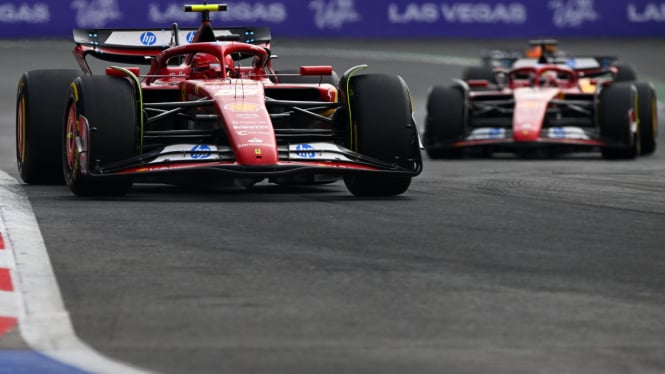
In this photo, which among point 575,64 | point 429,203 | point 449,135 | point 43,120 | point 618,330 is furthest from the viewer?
point 575,64

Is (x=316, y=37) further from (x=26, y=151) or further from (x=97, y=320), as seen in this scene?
(x=97, y=320)

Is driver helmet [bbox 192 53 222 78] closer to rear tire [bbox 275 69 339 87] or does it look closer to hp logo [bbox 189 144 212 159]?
rear tire [bbox 275 69 339 87]

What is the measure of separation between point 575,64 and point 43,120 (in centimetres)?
1277

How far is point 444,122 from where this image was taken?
57.5ft

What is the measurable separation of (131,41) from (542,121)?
5454mm

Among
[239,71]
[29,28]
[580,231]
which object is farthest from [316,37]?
[580,231]

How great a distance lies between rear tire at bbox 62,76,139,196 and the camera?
1052cm

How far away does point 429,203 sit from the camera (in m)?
10.6

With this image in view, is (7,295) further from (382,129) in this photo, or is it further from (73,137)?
(382,129)

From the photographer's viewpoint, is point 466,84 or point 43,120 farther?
point 466,84

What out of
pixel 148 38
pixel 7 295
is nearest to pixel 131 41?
pixel 148 38

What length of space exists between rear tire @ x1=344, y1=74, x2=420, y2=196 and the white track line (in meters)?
2.91

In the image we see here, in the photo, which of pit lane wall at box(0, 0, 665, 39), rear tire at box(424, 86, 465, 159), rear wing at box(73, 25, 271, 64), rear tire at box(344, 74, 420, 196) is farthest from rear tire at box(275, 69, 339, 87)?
pit lane wall at box(0, 0, 665, 39)

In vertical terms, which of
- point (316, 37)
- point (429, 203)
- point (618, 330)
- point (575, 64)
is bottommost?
point (316, 37)
